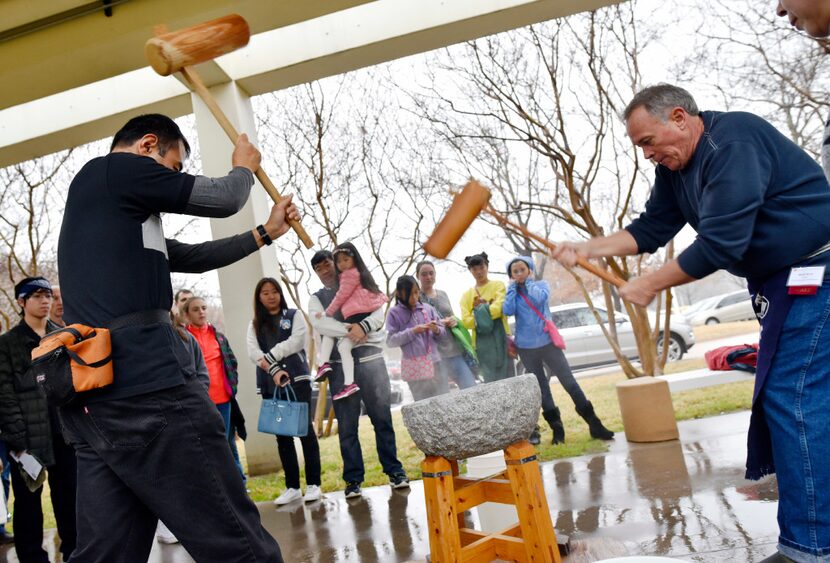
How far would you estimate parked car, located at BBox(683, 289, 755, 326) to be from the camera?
70.4 feet

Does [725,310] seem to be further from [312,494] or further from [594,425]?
[312,494]

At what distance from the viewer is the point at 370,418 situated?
18.7 feet

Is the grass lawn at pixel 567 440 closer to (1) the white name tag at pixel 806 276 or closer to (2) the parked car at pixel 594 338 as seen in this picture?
(2) the parked car at pixel 594 338

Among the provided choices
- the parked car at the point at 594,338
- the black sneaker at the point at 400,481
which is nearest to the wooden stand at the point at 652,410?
the black sneaker at the point at 400,481

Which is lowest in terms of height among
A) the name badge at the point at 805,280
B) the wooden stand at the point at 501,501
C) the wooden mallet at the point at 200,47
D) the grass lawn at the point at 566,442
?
the grass lawn at the point at 566,442

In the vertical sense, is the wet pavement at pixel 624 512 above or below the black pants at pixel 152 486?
below

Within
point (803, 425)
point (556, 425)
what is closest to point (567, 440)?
point (556, 425)

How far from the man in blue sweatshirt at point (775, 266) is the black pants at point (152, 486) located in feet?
5.61

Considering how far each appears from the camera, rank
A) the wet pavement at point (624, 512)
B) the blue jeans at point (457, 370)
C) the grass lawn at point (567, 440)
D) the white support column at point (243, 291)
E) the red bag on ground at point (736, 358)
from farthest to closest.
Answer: the white support column at point (243, 291) < the blue jeans at point (457, 370) < the grass lawn at point (567, 440) < the wet pavement at point (624, 512) < the red bag on ground at point (736, 358)

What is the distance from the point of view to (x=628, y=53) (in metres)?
7.61

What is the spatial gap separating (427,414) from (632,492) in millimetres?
2115

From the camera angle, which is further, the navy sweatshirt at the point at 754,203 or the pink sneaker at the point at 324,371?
the pink sneaker at the point at 324,371

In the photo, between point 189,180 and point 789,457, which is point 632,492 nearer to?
point 789,457

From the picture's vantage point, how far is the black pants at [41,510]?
173 inches
